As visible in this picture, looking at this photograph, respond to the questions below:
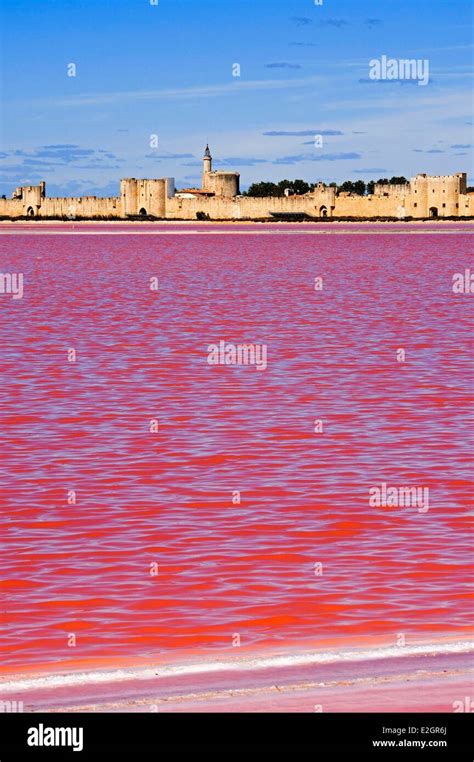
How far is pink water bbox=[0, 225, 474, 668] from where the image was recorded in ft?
23.3

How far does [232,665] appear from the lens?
243 inches

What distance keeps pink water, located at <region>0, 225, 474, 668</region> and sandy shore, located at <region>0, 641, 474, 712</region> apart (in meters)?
0.38

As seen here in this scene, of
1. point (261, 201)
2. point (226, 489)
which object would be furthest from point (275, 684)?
point (261, 201)

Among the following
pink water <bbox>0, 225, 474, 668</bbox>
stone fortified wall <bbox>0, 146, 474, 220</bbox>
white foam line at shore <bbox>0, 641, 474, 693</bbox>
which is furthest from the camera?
stone fortified wall <bbox>0, 146, 474, 220</bbox>

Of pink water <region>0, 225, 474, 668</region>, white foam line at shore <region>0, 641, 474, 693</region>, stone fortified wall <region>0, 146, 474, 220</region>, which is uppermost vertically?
stone fortified wall <region>0, 146, 474, 220</region>

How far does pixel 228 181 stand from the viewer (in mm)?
155000

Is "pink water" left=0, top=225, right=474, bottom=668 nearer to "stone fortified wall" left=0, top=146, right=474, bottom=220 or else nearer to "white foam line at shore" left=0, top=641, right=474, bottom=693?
"white foam line at shore" left=0, top=641, right=474, bottom=693

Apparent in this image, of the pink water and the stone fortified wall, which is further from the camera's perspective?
the stone fortified wall

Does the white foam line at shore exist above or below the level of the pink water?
below

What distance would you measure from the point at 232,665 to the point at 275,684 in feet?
1.36

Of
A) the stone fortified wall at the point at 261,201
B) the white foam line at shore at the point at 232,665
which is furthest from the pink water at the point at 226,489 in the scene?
the stone fortified wall at the point at 261,201

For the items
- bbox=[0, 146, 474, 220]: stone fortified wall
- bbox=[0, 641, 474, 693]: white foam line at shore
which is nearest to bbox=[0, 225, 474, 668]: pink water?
bbox=[0, 641, 474, 693]: white foam line at shore
